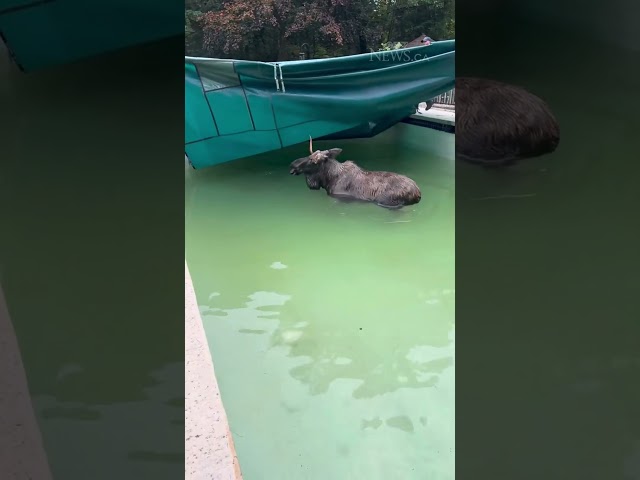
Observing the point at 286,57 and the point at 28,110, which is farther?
the point at 286,57

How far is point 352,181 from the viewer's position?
211cm

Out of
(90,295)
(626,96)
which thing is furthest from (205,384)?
(626,96)

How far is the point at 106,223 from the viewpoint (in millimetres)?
1098

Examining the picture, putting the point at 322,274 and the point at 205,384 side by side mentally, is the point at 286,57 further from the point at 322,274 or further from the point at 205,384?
the point at 205,384

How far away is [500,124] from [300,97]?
106cm

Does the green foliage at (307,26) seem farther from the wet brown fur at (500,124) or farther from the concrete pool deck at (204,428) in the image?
the concrete pool deck at (204,428)

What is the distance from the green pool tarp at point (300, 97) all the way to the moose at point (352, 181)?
12cm

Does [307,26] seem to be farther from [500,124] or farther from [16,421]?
[16,421]

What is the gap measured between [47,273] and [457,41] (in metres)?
1.10

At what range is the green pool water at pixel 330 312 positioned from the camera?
52.9 inches

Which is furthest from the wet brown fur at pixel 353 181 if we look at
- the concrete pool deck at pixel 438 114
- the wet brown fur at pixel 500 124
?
the wet brown fur at pixel 500 124

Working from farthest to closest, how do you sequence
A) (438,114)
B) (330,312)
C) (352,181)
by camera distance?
(352,181) < (438,114) < (330,312)

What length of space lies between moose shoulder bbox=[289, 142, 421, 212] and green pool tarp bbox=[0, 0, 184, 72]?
1.07 m

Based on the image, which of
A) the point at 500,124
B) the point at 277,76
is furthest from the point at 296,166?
the point at 500,124
